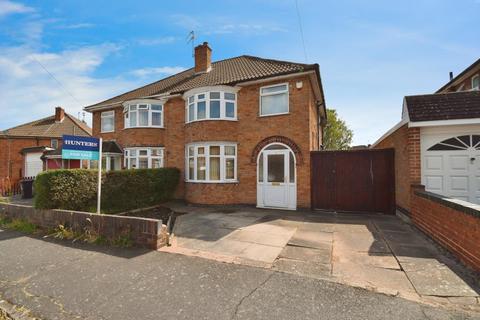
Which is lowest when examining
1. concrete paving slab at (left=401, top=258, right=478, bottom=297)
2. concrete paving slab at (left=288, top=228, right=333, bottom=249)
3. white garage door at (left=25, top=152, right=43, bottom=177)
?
concrete paving slab at (left=288, top=228, right=333, bottom=249)

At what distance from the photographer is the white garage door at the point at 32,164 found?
723 inches

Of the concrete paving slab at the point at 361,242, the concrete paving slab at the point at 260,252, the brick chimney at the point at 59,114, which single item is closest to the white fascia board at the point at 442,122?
the concrete paving slab at the point at 361,242

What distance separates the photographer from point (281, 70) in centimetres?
991

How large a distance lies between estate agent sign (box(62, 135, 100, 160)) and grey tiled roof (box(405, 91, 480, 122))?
9401 millimetres

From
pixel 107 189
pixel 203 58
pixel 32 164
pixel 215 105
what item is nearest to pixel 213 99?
pixel 215 105

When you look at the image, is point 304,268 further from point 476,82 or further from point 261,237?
point 476,82

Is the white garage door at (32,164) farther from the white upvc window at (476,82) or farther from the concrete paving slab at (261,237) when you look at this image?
the white upvc window at (476,82)

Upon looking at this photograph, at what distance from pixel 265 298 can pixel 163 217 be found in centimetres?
614

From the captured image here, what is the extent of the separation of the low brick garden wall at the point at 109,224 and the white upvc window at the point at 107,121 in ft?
29.8

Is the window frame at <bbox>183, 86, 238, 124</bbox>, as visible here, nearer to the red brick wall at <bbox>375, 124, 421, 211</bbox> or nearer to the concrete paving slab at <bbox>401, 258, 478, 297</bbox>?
the red brick wall at <bbox>375, 124, 421, 211</bbox>

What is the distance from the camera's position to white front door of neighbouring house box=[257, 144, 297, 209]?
961 centimetres

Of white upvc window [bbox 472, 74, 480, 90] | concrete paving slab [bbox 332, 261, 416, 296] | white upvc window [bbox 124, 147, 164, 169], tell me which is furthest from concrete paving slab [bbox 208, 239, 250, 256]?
white upvc window [bbox 472, 74, 480, 90]

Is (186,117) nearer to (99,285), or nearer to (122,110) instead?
(122,110)

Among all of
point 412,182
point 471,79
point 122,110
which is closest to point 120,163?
point 122,110
